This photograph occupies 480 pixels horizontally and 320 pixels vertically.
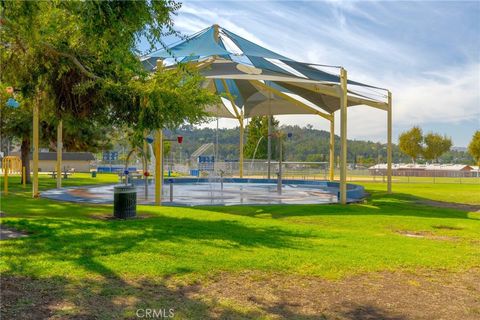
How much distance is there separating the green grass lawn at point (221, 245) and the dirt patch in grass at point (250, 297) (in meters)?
0.10

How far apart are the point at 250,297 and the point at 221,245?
2516 millimetres

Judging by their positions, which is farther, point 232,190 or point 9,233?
point 232,190

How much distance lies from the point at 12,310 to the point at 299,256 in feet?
12.3

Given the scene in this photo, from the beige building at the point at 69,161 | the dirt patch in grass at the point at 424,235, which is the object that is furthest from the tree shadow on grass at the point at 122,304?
the beige building at the point at 69,161

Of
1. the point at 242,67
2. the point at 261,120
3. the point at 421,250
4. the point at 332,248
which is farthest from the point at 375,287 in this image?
the point at 261,120

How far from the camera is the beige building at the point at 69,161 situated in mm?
56528

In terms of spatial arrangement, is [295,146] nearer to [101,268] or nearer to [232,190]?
[232,190]

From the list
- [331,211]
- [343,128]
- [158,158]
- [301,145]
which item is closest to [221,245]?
[331,211]

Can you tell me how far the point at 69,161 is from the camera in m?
60.0

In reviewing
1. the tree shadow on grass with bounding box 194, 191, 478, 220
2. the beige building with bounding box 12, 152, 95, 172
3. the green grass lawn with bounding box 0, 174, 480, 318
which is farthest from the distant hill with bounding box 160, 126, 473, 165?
the green grass lawn with bounding box 0, 174, 480, 318

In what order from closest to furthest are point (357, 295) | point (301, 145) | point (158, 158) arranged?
1. point (357, 295)
2. point (158, 158)
3. point (301, 145)

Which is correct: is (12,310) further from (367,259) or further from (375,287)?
(367,259)

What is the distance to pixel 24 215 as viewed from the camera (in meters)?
10.3

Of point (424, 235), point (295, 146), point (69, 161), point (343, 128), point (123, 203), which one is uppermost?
point (295, 146)
